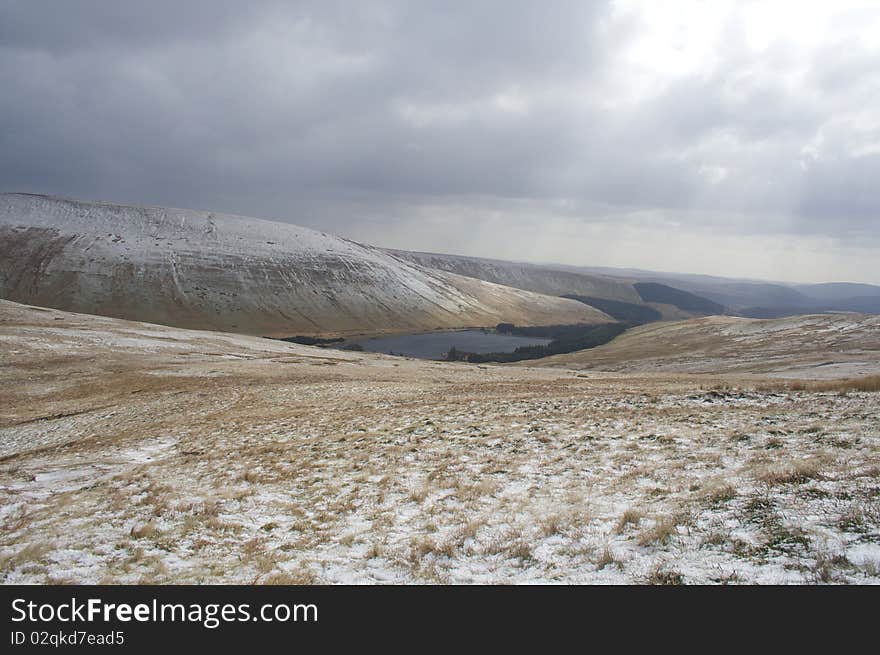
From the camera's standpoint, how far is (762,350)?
78.6 meters

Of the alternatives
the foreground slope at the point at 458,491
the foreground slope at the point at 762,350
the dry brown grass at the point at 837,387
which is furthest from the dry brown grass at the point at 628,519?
the foreground slope at the point at 762,350

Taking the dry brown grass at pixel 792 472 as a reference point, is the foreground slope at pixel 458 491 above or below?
below

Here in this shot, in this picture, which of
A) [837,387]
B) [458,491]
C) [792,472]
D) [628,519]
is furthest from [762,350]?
[628,519]

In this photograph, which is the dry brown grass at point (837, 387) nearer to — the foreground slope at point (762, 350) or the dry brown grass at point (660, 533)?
the dry brown grass at point (660, 533)

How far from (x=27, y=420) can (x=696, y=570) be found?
34889 millimetres

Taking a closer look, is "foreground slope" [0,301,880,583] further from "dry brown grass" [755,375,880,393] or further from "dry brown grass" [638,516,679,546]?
"dry brown grass" [755,375,880,393]

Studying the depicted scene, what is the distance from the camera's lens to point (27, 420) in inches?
1056

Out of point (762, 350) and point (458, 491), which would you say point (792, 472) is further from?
point (762, 350)

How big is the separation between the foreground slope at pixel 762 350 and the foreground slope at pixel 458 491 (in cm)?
3948

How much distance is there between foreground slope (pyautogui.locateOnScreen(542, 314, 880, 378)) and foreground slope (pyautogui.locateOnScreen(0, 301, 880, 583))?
39485 millimetres

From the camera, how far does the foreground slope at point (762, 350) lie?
2119 inches

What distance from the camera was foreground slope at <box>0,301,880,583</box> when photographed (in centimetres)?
770
